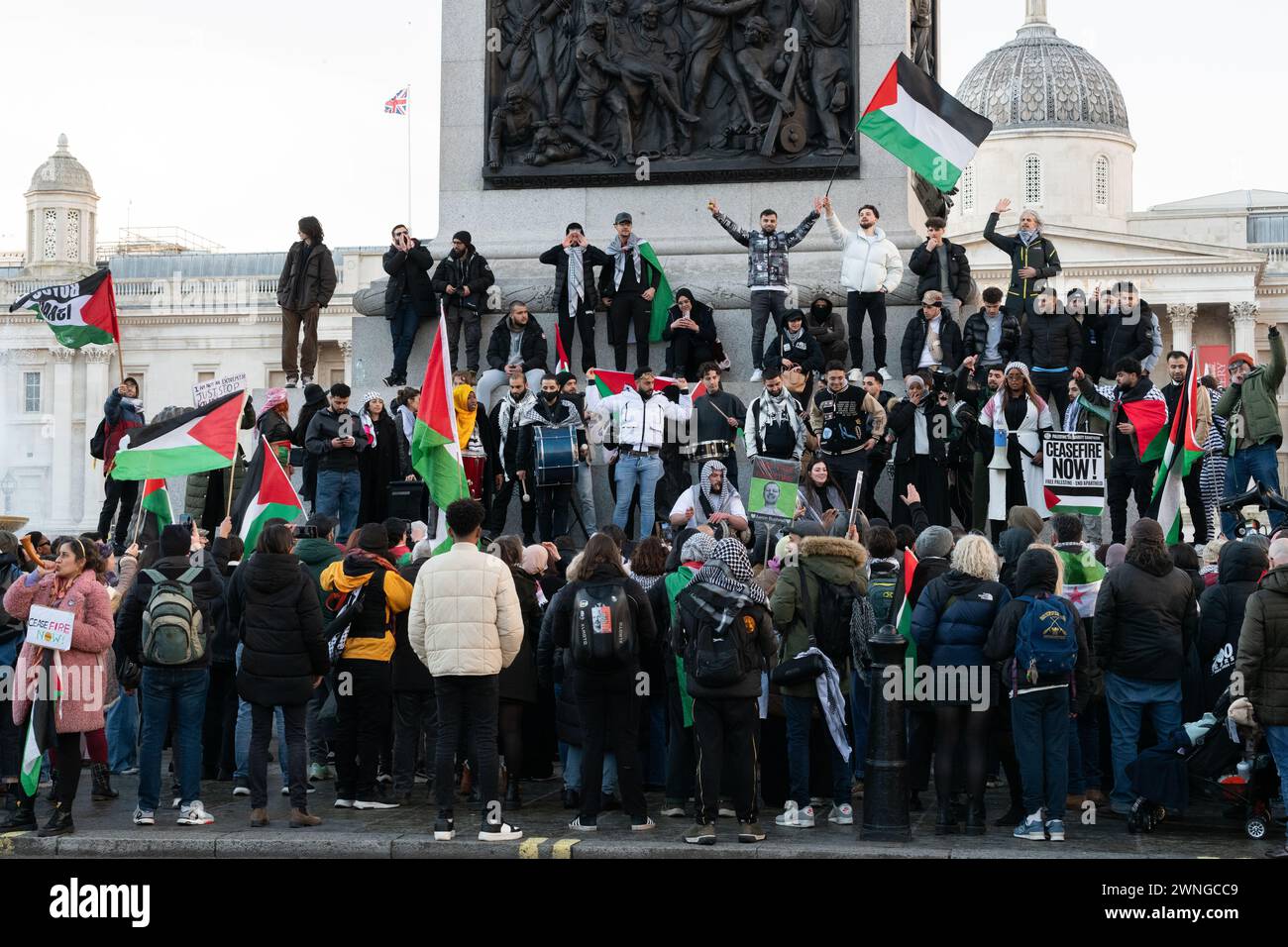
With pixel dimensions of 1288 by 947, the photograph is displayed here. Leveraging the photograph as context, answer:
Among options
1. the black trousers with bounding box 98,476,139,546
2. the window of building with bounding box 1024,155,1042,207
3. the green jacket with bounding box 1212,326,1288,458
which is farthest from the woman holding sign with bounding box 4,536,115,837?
the window of building with bounding box 1024,155,1042,207

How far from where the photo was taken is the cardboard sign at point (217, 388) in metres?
18.5

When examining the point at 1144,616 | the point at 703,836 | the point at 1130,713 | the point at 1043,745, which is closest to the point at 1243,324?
the point at 1130,713

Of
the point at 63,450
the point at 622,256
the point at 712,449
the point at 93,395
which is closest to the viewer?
the point at 712,449

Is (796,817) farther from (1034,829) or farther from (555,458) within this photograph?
(555,458)

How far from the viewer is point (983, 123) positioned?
66.1 feet

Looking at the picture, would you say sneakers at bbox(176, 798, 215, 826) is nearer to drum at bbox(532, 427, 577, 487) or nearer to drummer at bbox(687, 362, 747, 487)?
drum at bbox(532, 427, 577, 487)

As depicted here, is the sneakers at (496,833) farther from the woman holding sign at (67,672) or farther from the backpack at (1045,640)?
the backpack at (1045,640)

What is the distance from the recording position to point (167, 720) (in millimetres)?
13227

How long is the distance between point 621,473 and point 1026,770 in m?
6.71

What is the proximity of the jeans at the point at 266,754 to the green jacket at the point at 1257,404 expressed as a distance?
30.1ft

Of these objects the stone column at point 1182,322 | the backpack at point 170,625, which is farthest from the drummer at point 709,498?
the stone column at point 1182,322

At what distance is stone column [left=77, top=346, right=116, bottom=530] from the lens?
3543 inches

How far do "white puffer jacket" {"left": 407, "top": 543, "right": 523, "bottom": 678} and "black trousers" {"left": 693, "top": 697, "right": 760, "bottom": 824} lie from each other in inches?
49.1

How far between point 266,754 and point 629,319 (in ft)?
28.3
